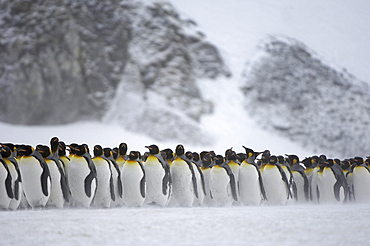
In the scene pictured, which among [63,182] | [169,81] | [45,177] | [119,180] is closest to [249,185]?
[119,180]

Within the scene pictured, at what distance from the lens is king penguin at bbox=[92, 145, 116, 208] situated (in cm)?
479

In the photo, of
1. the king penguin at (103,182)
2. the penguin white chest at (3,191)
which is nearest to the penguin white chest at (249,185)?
the king penguin at (103,182)

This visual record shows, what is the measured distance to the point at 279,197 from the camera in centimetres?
543

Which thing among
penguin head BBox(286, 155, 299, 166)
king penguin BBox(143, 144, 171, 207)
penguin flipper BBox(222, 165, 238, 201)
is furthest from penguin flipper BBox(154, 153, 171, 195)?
penguin head BBox(286, 155, 299, 166)

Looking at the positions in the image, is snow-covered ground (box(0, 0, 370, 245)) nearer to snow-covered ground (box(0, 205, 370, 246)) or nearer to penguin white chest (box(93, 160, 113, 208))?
snow-covered ground (box(0, 205, 370, 246))

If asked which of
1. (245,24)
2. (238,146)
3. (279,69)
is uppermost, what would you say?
(245,24)

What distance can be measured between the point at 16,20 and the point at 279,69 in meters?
9.47

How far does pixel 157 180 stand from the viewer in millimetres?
4941

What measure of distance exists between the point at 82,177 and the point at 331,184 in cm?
317

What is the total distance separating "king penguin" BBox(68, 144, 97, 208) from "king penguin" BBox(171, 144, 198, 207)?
3.19 ft

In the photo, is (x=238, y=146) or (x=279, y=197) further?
(x=238, y=146)

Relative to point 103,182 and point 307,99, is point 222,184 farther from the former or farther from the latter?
point 307,99

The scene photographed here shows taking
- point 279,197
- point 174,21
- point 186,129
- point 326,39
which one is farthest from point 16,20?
point 279,197

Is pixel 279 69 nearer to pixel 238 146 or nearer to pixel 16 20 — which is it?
pixel 238 146
